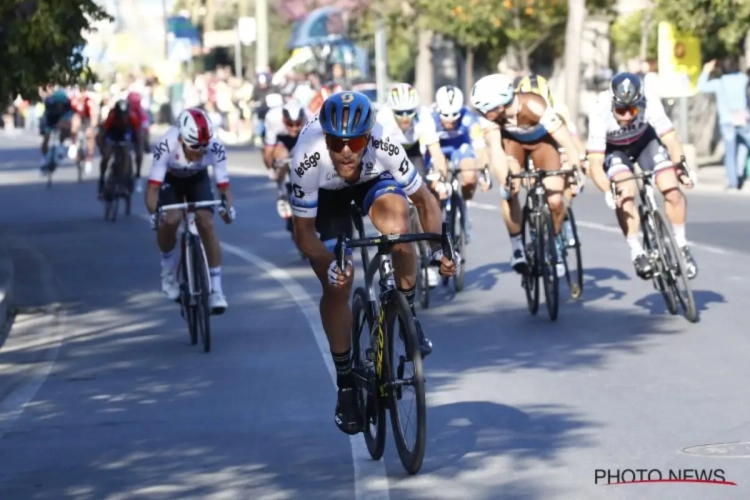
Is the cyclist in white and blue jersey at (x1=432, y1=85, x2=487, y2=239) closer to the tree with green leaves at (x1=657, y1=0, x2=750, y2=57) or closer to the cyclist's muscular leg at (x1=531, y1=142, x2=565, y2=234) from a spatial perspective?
the cyclist's muscular leg at (x1=531, y1=142, x2=565, y2=234)

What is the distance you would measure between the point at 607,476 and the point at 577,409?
175cm

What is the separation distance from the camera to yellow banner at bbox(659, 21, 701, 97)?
30562 millimetres

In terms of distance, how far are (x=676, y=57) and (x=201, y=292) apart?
774 inches

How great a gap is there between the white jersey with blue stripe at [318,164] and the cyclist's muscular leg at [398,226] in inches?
5.2

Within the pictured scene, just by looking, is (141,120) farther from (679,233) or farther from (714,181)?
(679,233)

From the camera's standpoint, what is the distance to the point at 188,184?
1358cm

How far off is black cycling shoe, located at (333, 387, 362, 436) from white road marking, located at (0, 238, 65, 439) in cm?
201

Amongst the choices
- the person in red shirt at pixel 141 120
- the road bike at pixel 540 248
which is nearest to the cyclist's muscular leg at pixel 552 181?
the road bike at pixel 540 248

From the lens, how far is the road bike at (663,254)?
41.7 ft

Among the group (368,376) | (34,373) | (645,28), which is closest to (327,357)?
(34,373)

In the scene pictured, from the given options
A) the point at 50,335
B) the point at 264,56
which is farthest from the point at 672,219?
the point at 264,56

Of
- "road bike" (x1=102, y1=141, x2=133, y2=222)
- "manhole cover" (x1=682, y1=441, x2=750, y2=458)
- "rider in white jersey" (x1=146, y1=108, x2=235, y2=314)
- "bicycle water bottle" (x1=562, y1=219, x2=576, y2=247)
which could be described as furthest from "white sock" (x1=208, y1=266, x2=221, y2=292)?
"road bike" (x1=102, y1=141, x2=133, y2=222)

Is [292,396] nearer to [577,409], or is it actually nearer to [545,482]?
[577,409]

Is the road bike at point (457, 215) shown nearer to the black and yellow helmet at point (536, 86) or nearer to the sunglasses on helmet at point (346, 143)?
the black and yellow helmet at point (536, 86)
